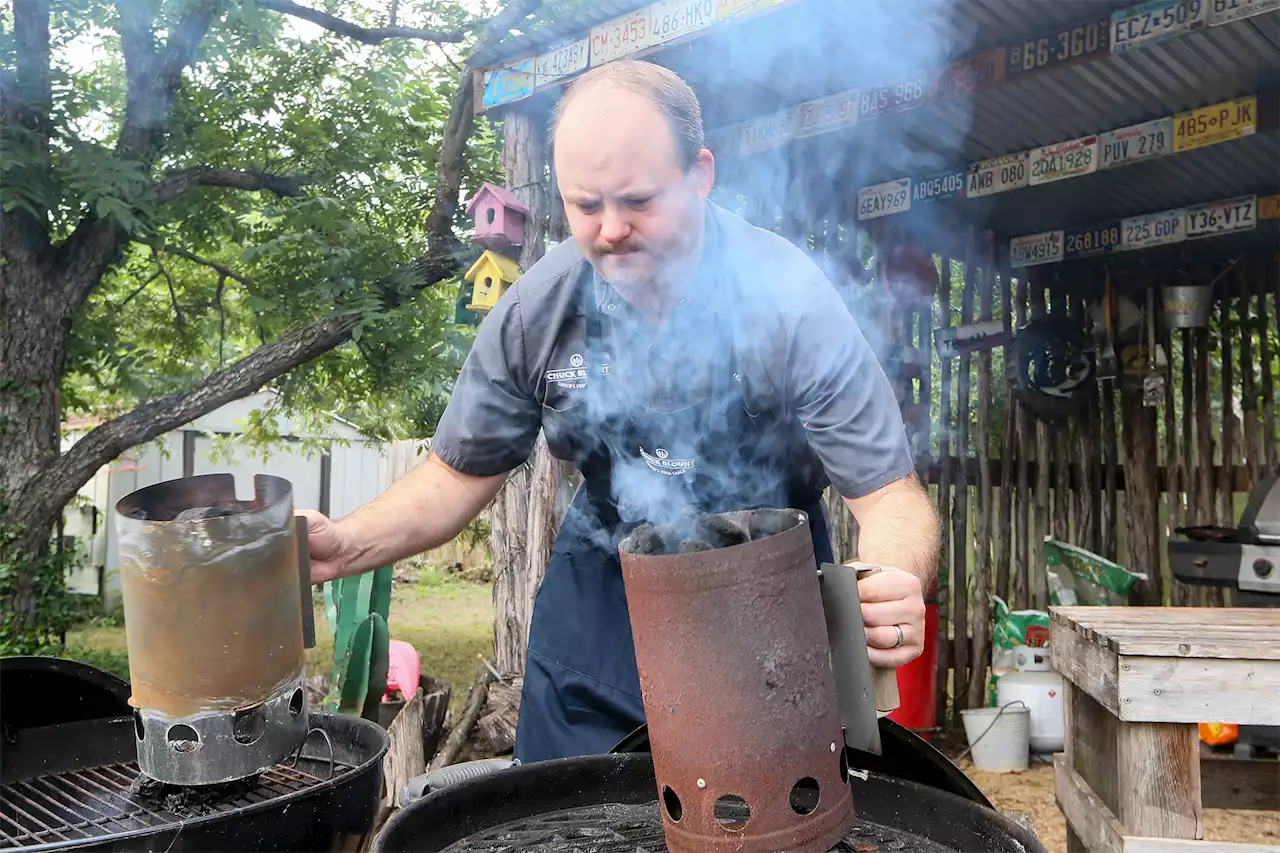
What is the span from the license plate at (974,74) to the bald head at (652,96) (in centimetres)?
235

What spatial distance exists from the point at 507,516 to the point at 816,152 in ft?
7.94

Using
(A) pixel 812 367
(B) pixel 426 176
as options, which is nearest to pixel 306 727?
(A) pixel 812 367

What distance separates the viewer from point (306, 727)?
5.77 ft

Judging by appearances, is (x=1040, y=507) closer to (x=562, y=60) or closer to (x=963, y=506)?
(x=963, y=506)

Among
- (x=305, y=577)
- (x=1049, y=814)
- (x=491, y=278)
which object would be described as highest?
(x=491, y=278)

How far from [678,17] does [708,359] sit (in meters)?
2.16

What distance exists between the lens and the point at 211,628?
60.6 inches

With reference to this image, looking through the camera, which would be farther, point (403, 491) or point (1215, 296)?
point (1215, 296)

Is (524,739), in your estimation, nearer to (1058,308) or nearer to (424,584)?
(1058,308)

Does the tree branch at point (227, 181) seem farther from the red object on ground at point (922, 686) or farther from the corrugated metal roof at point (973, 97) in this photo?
the red object on ground at point (922, 686)

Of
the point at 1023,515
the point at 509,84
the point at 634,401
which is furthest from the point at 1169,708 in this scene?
the point at 1023,515

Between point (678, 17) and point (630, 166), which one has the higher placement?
point (678, 17)

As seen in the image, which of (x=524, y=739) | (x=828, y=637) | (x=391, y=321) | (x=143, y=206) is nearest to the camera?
(x=828, y=637)

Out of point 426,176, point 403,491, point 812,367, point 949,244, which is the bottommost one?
point 403,491
